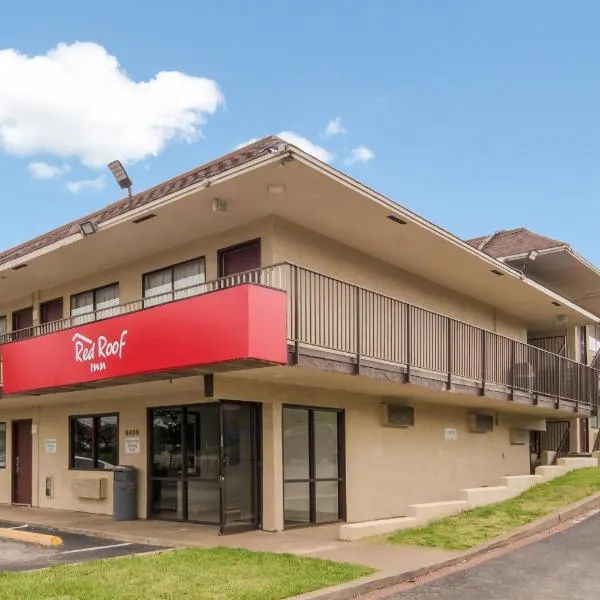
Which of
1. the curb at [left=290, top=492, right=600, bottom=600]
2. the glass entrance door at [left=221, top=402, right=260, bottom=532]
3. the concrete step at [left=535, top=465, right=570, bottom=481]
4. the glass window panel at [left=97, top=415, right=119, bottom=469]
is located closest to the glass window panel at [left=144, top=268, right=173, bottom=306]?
the glass window panel at [left=97, top=415, right=119, bottom=469]

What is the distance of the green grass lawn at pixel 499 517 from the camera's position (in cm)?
1189

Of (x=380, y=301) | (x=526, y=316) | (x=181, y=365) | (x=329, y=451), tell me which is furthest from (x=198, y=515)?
(x=526, y=316)

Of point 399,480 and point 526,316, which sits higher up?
point 526,316

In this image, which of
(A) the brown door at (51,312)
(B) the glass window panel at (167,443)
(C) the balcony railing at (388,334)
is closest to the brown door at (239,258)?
(C) the balcony railing at (388,334)

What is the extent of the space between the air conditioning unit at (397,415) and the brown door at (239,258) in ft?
14.5

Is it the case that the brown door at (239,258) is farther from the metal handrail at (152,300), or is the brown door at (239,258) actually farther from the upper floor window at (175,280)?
the upper floor window at (175,280)

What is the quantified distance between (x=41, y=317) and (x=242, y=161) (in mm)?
10225

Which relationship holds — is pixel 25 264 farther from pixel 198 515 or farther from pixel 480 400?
pixel 480 400

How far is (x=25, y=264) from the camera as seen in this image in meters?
16.2

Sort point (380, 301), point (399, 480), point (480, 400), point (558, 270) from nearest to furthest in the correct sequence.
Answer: point (380, 301) → point (399, 480) → point (480, 400) → point (558, 270)

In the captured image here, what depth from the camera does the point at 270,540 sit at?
39.1ft

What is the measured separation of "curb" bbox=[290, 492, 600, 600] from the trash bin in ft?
23.2

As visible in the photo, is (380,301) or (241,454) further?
(380,301)

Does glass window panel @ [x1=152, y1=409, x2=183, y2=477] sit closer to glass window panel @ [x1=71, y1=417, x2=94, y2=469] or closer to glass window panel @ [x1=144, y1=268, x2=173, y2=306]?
glass window panel @ [x1=144, y1=268, x2=173, y2=306]
